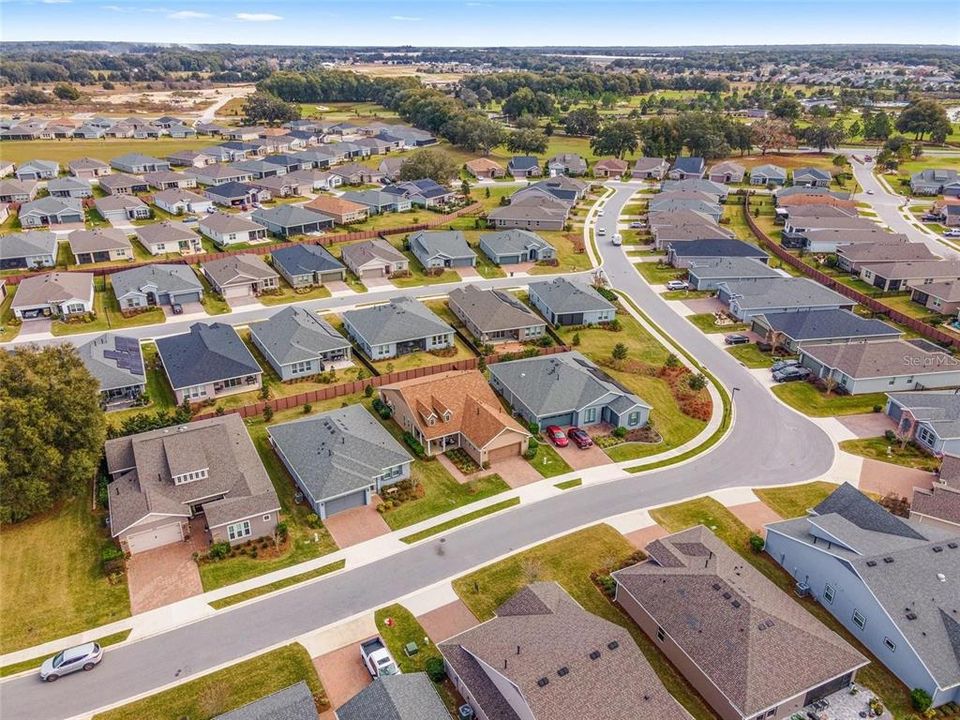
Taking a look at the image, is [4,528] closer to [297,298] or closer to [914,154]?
[297,298]

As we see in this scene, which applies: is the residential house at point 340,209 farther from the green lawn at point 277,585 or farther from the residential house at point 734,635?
the residential house at point 734,635

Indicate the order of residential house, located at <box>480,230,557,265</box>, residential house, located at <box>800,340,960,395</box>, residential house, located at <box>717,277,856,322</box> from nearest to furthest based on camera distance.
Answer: residential house, located at <box>800,340,960,395</box> → residential house, located at <box>717,277,856,322</box> → residential house, located at <box>480,230,557,265</box>

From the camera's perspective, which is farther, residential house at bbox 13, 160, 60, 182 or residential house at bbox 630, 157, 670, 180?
residential house at bbox 630, 157, 670, 180

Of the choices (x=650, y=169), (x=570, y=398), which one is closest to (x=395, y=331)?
(x=570, y=398)

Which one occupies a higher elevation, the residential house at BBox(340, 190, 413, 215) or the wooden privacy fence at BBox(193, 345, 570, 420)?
the residential house at BBox(340, 190, 413, 215)

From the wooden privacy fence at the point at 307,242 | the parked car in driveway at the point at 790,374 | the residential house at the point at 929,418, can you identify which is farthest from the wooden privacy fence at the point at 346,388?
the wooden privacy fence at the point at 307,242

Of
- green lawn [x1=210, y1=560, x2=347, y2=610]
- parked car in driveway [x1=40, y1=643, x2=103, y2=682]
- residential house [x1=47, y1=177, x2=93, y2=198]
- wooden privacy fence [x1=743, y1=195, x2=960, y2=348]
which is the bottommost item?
green lawn [x1=210, y1=560, x2=347, y2=610]

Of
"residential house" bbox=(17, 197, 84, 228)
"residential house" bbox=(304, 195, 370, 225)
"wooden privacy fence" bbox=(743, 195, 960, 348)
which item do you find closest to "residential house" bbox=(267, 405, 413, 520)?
"wooden privacy fence" bbox=(743, 195, 960, 348)

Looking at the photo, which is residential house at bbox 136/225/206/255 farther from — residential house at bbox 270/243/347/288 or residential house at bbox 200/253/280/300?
residential house at bbox 270/243/347/288
